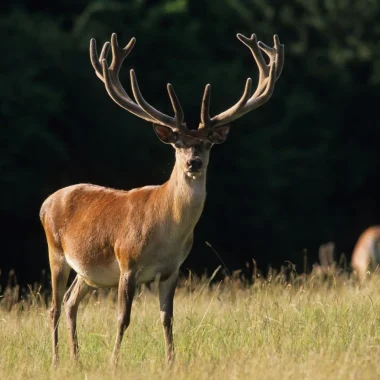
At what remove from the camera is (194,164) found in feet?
22.9

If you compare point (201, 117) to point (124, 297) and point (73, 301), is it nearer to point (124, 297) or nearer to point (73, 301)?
point (124, 297)

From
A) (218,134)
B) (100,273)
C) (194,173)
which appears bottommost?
(100,273)

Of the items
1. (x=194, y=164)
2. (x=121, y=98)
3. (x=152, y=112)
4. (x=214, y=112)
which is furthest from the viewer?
(x=214, y=112)

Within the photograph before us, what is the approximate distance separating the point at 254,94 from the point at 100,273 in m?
1.54

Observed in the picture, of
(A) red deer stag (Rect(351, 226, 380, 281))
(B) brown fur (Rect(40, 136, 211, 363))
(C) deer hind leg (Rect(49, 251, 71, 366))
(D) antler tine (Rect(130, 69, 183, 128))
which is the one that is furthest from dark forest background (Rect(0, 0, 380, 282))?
(D) antler tine (Rect(130, 69, 183, 128))

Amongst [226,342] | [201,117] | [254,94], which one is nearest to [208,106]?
[201,117]

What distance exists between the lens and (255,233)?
1075 inches

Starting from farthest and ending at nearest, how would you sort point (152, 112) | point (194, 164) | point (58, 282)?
point (58, 282), point (152, 112), point (194, 164)

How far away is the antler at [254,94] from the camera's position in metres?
7.29

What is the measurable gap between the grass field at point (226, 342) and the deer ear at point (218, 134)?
1.10 m

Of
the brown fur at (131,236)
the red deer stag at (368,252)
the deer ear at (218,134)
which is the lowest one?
the red deer stag at (368,252)

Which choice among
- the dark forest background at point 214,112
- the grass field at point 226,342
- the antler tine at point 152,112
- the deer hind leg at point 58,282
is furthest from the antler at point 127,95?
the dark forest background at point 214,112

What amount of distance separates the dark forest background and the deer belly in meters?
14.5

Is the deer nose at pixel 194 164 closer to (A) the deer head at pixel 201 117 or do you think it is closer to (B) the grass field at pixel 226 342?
(A) the deer head at pixel 201 117
